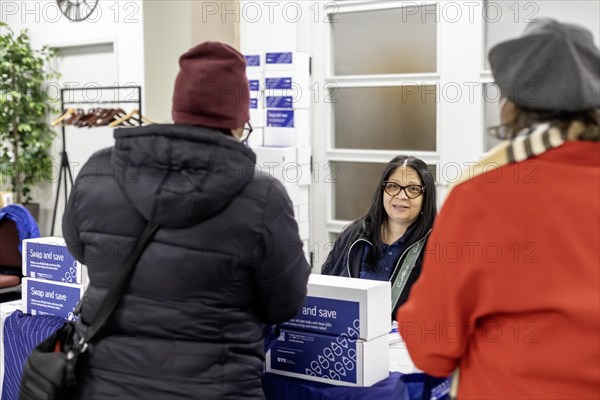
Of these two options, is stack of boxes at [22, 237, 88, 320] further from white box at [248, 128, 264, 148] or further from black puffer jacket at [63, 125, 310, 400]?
white box at [248, 128, 264, 148]

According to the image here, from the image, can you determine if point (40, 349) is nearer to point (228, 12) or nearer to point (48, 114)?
point (228, 12)

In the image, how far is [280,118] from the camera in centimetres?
462

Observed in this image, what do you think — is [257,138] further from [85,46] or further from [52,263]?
[52,263]

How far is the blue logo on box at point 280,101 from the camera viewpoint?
15.0 ft

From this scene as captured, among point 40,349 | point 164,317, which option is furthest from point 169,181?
point 40,349

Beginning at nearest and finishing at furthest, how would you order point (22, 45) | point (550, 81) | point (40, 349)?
point (550, 81)
point (40, 349)
point (22, 45)

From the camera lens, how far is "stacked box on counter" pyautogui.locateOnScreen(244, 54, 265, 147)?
465 centimetres

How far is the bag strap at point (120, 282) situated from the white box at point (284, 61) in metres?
3.05

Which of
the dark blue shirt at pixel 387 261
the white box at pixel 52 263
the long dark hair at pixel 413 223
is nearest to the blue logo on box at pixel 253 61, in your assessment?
the long dark hair at pixel 413 223

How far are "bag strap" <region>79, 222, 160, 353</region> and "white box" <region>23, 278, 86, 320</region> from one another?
0.72 m

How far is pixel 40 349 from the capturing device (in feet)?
5.93

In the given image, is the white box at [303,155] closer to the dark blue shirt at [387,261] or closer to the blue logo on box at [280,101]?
the blue logo on box at [280,101]

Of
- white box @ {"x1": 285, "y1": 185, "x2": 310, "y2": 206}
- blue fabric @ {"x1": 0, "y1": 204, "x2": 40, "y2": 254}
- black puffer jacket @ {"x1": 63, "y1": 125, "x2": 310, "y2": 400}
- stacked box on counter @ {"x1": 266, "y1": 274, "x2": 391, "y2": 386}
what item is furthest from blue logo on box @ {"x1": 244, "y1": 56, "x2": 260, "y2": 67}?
black puffer jacket @ {"x1": 63, "y1": 125, "x2": 310, "y2": 400}

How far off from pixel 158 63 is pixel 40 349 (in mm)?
3776
